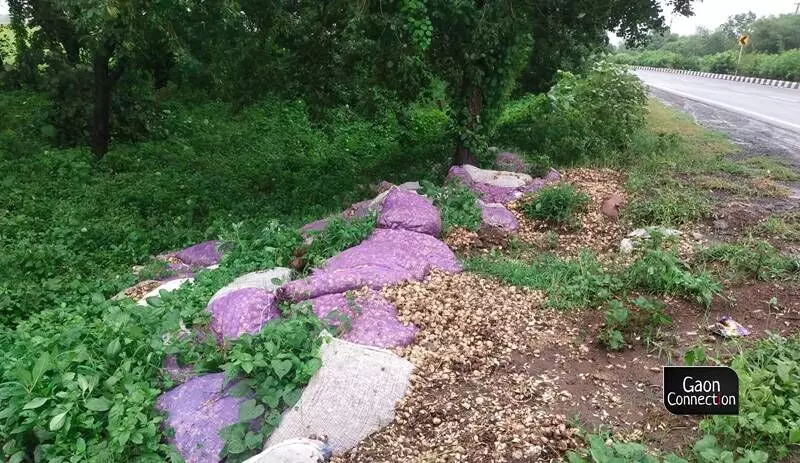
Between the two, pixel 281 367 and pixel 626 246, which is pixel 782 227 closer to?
pixel 626 246

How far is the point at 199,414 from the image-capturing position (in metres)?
2.83

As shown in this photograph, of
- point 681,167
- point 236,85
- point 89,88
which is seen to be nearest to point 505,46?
point 681,167

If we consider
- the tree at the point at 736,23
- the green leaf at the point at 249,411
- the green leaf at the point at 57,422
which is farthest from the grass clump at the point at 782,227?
the tree at the point at 736,23

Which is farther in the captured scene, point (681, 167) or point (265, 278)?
point (681, 167)

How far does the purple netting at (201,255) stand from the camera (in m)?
5.68

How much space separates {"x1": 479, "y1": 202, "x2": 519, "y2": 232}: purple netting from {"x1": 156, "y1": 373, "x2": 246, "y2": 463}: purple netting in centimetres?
312

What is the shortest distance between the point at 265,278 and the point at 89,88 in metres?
8.51

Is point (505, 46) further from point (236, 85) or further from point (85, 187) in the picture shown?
point (85, 187)

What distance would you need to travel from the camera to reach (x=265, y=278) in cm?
409

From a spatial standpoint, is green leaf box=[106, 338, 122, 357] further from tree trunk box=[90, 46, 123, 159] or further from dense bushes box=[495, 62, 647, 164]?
tree trunk box=[90, 46, 123, 159]

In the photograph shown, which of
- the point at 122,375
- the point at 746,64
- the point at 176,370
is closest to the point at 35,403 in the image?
the point at 122,375

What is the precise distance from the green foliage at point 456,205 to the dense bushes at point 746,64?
11.3m

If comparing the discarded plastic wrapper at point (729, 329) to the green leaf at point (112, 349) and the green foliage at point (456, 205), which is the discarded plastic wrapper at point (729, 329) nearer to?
the green foliage at point (456, 205)

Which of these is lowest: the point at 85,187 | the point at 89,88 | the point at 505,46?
the point at 85,187
